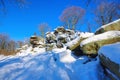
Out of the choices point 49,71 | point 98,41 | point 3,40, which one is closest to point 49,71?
point 49,71

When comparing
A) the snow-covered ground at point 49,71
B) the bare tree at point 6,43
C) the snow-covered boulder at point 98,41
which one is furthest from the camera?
the bare tree at point 6,43

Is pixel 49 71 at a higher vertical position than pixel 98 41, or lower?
lower

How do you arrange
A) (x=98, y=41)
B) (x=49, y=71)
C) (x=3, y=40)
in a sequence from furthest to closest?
(x=3, y=40), (x=98, y=41), (x=49, y=71)

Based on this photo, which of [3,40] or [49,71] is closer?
[49,71]

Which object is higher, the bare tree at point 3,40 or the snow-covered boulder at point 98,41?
the bare tree at point 3,40

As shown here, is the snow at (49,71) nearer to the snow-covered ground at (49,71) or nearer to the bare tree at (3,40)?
the snow-covered ground at (49,71)

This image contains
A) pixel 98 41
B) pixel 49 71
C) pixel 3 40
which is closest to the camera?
pixel 49 71

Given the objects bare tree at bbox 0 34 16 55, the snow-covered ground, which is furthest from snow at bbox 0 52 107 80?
bare tree at bbox 0 34 16 55

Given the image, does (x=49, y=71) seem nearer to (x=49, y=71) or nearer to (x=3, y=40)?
(x=49, y=71)

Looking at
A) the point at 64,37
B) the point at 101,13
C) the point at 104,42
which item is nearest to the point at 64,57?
the point at 104,42

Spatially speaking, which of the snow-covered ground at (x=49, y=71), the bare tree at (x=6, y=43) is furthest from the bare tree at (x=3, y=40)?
the snow-covered ground at (x=49, y=71)

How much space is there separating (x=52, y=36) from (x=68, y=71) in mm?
22691

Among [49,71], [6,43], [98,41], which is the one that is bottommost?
[49,71]

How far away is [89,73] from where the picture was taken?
6.84m
